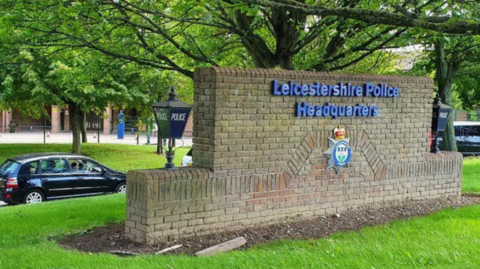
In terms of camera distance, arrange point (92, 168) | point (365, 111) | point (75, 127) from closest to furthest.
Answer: point (365, 111)
point (92, 168)
point (75, 127)

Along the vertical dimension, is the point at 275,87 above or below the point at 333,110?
above

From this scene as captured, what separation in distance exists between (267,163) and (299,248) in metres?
1.82

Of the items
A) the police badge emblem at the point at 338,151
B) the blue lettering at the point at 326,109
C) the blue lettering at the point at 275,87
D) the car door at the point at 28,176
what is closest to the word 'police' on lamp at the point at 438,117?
the police badge emblem at the point at 338,151

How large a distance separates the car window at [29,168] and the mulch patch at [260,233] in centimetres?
599

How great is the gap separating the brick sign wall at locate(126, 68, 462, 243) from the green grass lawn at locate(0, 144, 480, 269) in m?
0.99

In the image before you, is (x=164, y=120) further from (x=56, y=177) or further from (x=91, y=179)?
(x=91, y=179)

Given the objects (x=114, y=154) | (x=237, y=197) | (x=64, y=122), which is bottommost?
(x=114, y=154)

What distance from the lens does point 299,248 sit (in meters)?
6.93

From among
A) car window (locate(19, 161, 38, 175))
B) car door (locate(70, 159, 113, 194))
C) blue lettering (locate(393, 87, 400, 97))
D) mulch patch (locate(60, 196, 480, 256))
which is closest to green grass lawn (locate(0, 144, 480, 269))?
mulch patch (locate(60, 196, 480, 256))

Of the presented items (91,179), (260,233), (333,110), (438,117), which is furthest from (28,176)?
(438,117)

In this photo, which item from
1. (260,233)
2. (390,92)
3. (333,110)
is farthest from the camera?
(390,92)

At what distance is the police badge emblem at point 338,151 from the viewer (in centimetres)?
908

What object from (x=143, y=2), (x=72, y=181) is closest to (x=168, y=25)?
(x=143, y=2)

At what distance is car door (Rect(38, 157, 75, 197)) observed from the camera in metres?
14.2
